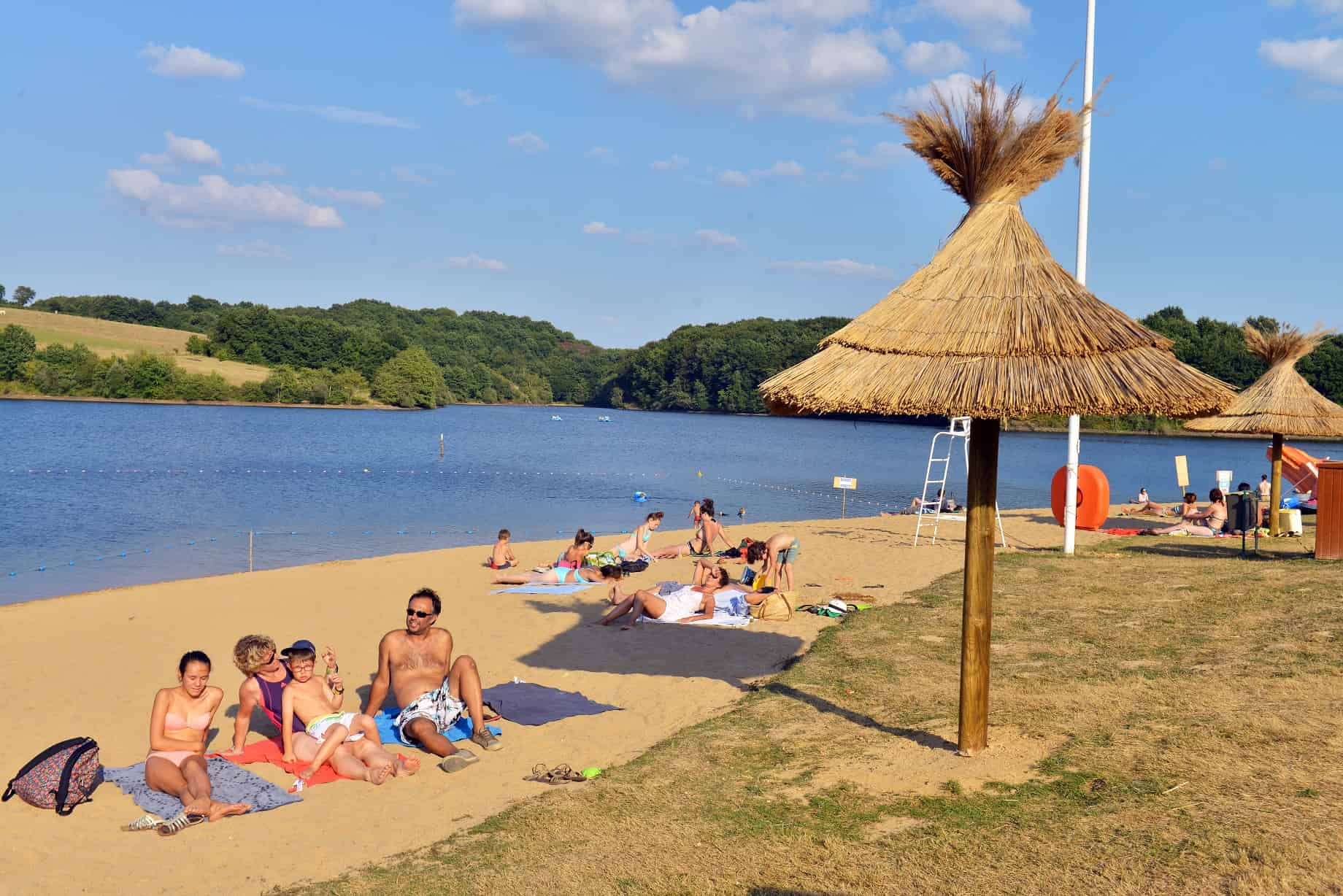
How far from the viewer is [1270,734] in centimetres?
556

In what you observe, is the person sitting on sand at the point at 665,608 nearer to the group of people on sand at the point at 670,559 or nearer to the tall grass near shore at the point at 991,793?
the group of people on sand at the point at 670,559

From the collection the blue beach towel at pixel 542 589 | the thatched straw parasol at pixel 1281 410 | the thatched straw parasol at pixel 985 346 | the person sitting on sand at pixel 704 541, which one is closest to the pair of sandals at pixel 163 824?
the thatched straw parasol at pixel 985 346

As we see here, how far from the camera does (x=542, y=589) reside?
43.8ft

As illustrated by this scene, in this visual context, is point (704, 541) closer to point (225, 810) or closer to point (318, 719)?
point (318, 719)

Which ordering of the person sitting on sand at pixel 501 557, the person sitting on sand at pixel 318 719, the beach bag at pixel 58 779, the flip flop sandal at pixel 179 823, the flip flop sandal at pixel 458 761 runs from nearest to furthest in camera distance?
the flip flop sandal at pixel 179 823, the beach bag at pixel 58 779, the person sitting on sand at pixel 318 719, the flip flop sandal at pixel 458 761, the person sitting on sand at pixel 501 557

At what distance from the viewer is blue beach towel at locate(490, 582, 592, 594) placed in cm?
1319

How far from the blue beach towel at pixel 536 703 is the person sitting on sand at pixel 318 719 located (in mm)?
1183

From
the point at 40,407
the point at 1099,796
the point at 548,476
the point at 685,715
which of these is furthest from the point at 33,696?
the point at 40,407

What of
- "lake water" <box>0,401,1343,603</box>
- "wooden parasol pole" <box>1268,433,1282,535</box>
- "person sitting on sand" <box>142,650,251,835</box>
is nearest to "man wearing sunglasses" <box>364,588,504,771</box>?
"person sitting on sand" <box>142,650,251,835</box>

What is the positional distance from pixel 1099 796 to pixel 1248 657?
11.0ft

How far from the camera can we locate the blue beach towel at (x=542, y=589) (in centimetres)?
1319

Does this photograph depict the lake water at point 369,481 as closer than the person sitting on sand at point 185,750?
No

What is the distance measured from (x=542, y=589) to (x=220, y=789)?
7.37 meters

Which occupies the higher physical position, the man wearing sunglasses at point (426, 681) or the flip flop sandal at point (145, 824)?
the man wearing sunglasses at point (426, 681)
